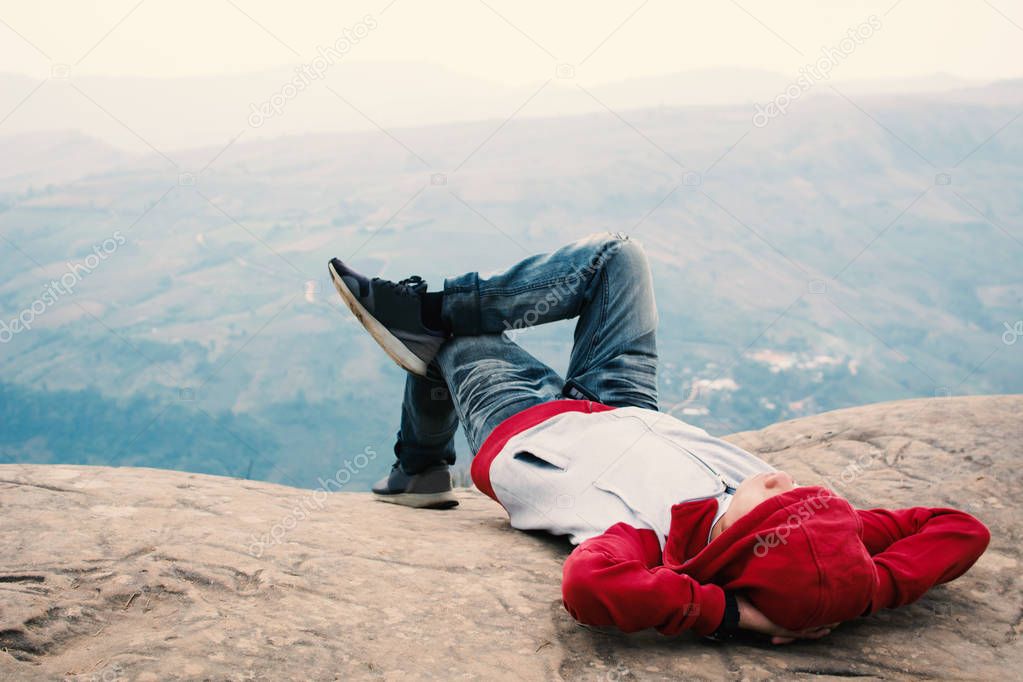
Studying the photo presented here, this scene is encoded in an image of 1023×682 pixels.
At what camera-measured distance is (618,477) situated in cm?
194

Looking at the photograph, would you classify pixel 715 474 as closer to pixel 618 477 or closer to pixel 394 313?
pixel 618 477

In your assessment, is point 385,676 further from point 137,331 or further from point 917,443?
point 137,331

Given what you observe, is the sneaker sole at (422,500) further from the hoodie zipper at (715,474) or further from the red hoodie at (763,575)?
the red hoodie at (763,575)

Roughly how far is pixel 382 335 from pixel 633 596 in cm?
136

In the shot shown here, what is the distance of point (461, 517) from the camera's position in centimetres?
252

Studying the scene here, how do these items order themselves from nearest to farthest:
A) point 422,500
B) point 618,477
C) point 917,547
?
point 917,547, point 618,477, point 422,500

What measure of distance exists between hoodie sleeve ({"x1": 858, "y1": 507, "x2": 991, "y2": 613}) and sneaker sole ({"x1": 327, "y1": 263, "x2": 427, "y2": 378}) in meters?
1.38

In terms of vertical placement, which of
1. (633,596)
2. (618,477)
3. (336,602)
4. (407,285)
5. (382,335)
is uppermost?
(407,285)

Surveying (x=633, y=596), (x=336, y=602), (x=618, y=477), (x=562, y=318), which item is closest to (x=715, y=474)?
(x=618, y=477)

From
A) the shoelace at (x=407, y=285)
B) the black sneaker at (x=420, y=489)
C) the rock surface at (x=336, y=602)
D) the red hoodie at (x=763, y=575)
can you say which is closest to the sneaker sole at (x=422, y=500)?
the black sneaker at (x=420, y=489)

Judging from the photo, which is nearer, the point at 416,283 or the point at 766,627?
the point at 766,627

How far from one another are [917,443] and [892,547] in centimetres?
118

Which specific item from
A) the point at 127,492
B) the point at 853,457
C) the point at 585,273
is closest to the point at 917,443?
the point at 853,457

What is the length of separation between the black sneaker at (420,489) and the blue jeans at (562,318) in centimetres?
40
